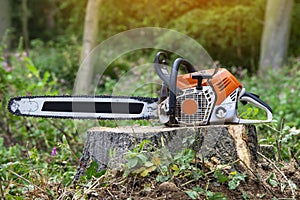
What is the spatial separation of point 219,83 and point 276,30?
8387mm

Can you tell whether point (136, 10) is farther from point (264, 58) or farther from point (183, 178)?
point (183, 178)

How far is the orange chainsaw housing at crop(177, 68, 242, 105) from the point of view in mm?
2908

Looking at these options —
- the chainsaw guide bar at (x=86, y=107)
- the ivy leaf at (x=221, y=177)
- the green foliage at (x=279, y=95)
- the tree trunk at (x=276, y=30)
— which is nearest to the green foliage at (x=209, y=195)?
the ivy leaf at (x=221, y=177)

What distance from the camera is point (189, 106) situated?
115 inches

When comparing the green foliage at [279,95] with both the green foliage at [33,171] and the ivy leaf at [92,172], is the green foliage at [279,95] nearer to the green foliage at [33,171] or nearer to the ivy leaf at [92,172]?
the green foliage at [33,171]

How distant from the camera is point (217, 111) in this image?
2918 mm

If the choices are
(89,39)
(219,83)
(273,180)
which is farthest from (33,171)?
(89,39)

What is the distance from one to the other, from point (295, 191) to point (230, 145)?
1.49 feet

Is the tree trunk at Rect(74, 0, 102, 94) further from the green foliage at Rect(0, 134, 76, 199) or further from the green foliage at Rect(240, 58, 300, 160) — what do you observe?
the green foliage at Rect(0, 134, 76, 199)

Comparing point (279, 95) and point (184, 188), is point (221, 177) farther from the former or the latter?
point (279, 95)

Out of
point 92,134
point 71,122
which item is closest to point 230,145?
point 92,134

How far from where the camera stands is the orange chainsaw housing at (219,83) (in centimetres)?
291

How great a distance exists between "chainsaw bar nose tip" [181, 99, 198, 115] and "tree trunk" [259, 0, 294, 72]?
26.4ft

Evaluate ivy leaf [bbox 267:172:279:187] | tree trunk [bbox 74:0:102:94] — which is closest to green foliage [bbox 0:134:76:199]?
ivy leaf [bbox 267:172:279:187]
